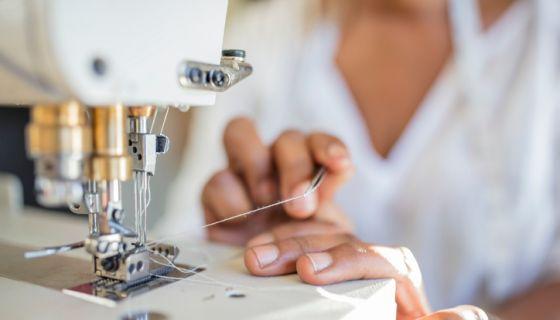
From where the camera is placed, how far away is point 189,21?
0.51 m

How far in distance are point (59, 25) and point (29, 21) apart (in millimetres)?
30

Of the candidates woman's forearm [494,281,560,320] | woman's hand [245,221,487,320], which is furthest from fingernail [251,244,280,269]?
woman's forearm [494,281,560,320]

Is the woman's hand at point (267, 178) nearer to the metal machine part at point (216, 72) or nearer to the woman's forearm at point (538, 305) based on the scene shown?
the metal machine part at point (216, 72)

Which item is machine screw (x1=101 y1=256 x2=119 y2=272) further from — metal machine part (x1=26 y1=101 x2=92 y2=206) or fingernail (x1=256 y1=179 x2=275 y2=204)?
fingernail (x1=256 y1=179 x2=275 y2=204)

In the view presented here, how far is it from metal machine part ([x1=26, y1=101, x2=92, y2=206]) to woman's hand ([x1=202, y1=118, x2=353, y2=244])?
40cm

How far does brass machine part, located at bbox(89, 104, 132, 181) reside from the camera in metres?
0.46

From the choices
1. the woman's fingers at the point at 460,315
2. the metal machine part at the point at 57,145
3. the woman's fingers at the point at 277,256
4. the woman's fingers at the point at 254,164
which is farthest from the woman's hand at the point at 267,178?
the metal machine part at the point at 57,145

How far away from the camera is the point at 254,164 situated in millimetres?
941

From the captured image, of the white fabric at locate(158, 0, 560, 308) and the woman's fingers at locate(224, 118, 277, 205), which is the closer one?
the woman's fingers at locate(224, 118, 277, 205)

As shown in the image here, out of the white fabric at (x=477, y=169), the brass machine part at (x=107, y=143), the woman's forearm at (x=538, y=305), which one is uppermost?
the brass machine part at (x=107, y=143)

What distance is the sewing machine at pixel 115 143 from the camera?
417 millimetres

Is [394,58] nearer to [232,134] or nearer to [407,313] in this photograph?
[232,134]

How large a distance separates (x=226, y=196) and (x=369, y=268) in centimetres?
42

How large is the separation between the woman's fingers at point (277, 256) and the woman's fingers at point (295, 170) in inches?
6.2
